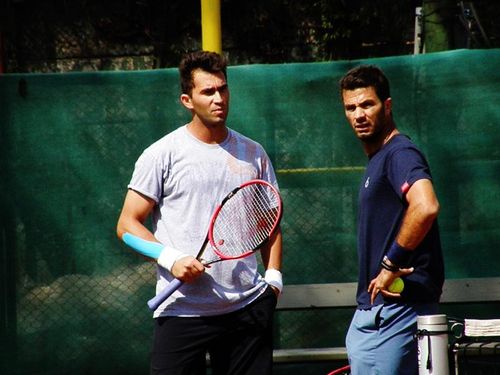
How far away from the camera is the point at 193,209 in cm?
507

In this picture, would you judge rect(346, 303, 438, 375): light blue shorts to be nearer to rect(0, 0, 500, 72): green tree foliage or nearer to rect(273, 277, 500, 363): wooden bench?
rect(273, 277, 500, 363): wooden bench

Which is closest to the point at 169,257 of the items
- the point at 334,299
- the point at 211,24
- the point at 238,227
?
the point at 238,227

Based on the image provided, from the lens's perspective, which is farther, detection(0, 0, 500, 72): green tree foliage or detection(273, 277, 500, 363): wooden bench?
detection(0, 0, 500, 72): green tree foliage

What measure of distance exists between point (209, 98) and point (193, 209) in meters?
0.49

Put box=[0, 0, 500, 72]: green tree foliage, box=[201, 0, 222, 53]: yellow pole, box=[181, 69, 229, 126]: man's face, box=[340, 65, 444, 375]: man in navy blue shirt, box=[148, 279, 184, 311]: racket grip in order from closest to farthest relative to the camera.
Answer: box=[340, 65, 444, 375]: man in navy blue shirt → box=[148, 279, 184, 311]: racket grip → box=[181, 69, 229, 126]: man's face → box=[201, 0, 222, 53]: yellow pole → box=[0, 0, 500, 72]: green tree foliage

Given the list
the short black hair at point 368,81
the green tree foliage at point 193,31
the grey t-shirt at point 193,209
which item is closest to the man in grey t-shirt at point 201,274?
the grey t-shirt at point 193,209

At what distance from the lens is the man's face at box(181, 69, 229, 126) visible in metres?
5.15

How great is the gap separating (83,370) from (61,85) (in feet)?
5.80

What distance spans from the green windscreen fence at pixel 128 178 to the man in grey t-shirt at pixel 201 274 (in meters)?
2.23

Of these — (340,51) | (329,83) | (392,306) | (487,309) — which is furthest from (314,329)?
(340,51)

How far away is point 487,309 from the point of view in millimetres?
7270

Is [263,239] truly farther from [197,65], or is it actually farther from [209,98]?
[197,65]

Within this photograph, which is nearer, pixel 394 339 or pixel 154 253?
pixel 394 339

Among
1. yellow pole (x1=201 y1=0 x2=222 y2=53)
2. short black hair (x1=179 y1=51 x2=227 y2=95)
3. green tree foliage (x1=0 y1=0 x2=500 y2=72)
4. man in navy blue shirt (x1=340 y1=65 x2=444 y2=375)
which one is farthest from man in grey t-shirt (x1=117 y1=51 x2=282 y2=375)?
green tree foliage (x1=0 y1=0 x2=500 y2=72)
